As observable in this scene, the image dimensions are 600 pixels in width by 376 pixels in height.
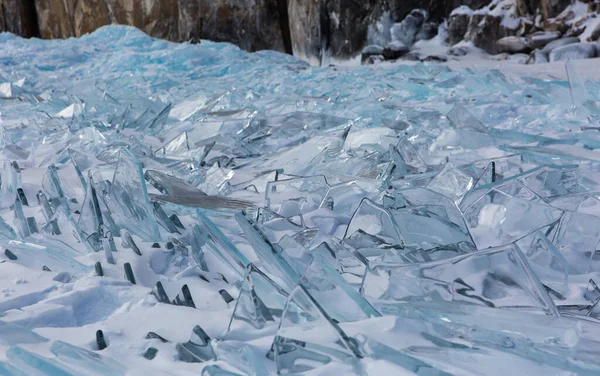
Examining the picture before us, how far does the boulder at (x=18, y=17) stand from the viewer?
10125mm

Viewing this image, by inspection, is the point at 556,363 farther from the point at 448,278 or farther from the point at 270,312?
the point at 270,312

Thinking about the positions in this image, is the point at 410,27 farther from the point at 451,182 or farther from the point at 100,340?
the point at 100,340

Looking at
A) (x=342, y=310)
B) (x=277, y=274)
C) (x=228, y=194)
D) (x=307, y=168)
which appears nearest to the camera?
(x=342, y=310)

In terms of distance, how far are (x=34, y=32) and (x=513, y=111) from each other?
33.6 feet

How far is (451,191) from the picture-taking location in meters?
1.29

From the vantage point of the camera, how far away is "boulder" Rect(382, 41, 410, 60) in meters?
7.15

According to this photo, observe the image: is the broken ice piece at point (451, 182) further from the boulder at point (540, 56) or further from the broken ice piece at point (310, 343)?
the boulder at point (540, 56)

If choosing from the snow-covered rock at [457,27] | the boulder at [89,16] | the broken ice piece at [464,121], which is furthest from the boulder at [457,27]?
the boulder at [89,16]

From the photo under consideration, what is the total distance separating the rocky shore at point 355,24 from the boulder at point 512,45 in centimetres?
1

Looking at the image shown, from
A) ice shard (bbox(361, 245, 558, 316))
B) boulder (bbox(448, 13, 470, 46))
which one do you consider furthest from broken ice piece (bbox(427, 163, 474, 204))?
boulder (bbox(448, 13, 470, 46))

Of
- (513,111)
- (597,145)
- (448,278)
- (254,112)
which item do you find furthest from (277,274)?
(513,111)

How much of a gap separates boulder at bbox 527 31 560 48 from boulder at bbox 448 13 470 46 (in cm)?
92

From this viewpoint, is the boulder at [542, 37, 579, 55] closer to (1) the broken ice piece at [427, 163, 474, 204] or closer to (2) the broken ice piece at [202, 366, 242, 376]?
(1) the broken ice piece at [427, 163, 474, 204]

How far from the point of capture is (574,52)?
18.8ft
